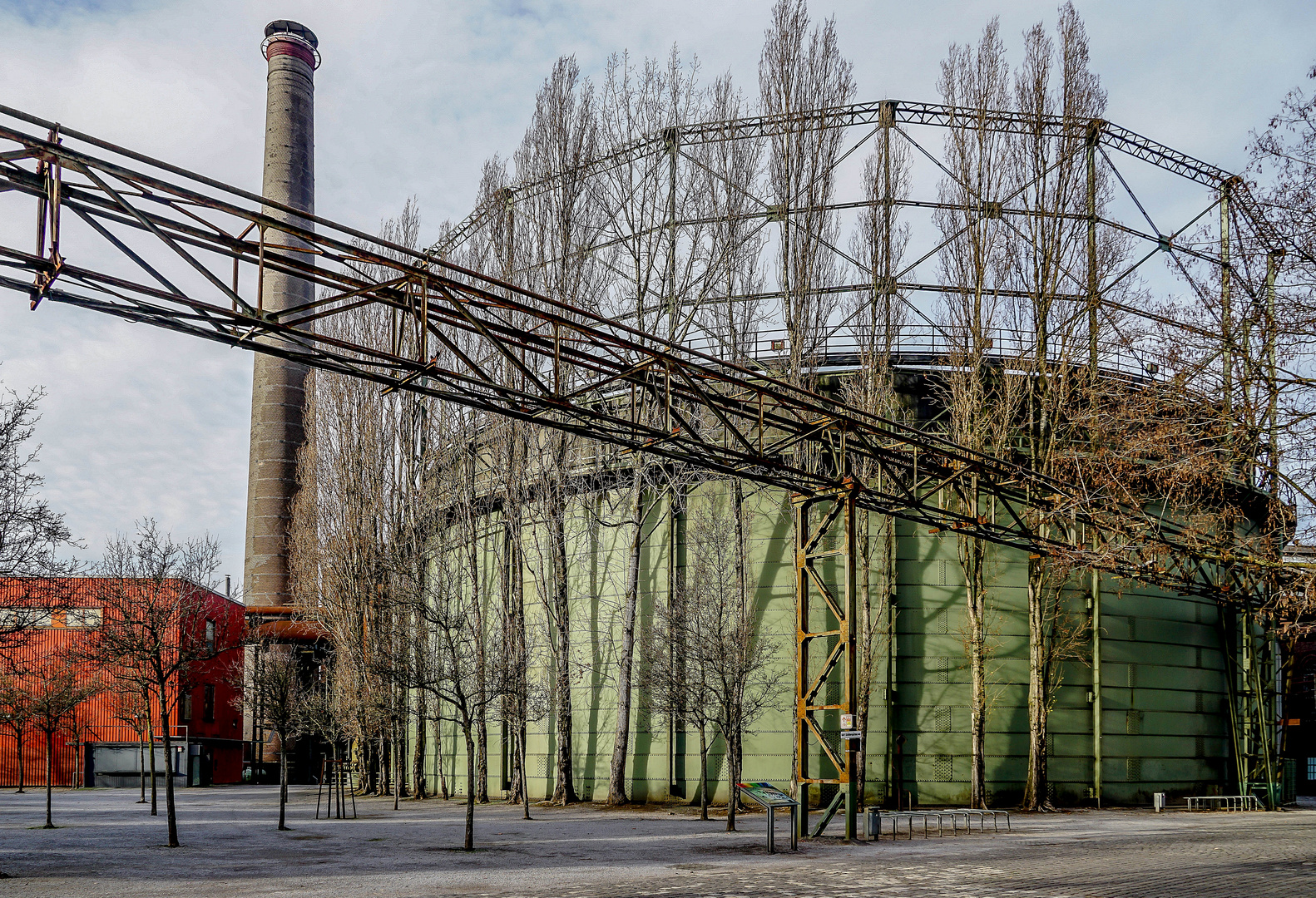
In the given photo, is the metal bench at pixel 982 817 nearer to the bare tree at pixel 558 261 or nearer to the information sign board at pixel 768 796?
the information sign board at pixel 768 796

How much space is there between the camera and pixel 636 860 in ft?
49.4

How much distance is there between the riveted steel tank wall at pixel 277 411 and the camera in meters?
45.7

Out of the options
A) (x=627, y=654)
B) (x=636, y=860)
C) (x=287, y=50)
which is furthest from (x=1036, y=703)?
(x=287, y=50)

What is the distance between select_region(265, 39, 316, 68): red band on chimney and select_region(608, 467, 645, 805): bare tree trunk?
1318 inches

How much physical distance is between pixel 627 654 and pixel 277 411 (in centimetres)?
2675

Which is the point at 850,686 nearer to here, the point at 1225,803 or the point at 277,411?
the point at 1225,803

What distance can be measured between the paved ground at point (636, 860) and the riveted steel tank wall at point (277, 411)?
74.8 ft

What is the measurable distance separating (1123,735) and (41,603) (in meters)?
22.9

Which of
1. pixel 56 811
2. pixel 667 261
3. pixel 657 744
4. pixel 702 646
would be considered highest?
pixel 667 261

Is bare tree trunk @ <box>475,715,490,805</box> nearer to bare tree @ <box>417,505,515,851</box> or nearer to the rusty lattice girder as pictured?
bare tree @ <box>417,505,515,851</box>

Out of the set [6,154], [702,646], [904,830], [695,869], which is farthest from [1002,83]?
[6,154]

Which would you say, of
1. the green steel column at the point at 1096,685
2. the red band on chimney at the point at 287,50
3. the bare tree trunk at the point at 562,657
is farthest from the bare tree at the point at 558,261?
the red band on chimney at the point at 287,50

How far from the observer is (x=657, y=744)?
25953 millimetres

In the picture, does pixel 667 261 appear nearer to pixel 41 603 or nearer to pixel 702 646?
pixel 702 646
